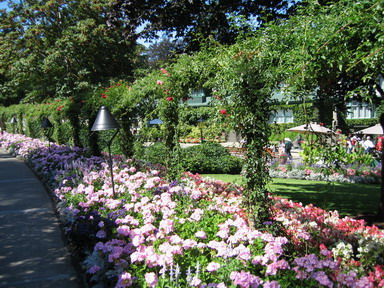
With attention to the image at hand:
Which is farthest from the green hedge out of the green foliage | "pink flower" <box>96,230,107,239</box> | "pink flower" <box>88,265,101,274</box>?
"pink flower" <box>88,265,101,274</box>

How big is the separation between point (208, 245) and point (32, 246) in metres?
2.89

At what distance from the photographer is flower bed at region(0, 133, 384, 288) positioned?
294 cm

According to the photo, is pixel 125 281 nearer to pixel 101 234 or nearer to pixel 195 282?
pixel 195 282

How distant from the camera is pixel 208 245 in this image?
10.9 feet

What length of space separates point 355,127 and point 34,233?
3078cm

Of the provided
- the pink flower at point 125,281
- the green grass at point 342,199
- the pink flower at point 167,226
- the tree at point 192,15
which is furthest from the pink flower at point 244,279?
the tree at point 192,15

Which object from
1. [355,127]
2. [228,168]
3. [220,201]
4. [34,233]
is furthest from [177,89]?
[355,127]

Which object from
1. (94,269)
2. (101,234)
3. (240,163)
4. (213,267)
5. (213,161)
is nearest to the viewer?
(213,267)

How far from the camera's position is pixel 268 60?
405cm

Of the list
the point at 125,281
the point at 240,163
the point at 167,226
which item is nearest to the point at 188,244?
the point at 167,226

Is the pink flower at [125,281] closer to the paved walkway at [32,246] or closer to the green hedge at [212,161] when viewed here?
the paved walkway at [32,246]

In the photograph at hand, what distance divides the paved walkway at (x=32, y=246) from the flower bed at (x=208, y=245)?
14.0 inches

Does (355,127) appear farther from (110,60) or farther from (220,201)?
(220,201)

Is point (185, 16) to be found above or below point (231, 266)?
above
